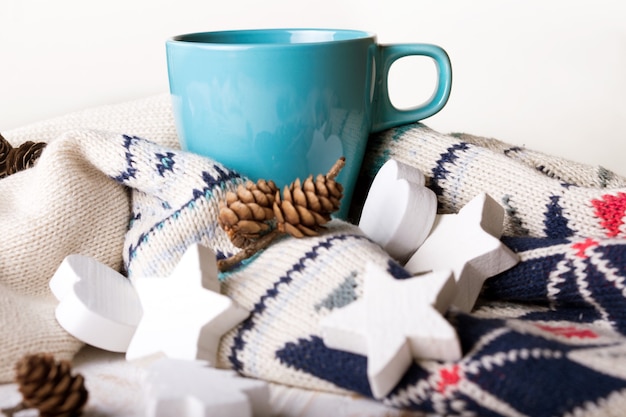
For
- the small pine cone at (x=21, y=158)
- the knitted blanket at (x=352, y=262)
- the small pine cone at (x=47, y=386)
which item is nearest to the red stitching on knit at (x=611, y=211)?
the knitted blanket at (x=352, y=262)

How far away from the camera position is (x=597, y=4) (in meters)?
0.82

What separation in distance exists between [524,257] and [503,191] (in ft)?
0.25

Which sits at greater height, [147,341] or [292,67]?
[292,67]

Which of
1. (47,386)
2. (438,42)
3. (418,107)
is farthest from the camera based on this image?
(438,42)

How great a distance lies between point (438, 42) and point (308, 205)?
521mm

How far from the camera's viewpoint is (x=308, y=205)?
1.41ft

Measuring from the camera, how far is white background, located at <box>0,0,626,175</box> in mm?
815

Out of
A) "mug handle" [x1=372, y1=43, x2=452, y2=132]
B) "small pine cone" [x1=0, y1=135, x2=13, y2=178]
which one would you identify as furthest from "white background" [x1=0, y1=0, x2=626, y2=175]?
"mug handle" [x1=372, y1=43, x2=452, y2=132]

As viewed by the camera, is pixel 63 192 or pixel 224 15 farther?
pixel 224 15

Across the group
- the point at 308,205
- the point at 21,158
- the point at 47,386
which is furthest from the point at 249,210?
the point at 21,158

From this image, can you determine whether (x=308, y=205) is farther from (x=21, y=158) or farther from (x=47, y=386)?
(x=21, y=158)

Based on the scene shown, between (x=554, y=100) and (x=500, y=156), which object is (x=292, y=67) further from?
(x=554, y=100)

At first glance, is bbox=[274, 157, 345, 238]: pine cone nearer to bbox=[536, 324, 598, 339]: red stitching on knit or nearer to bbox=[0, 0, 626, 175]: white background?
bbox=[536, 324, 598, 339]: red stitching on knit

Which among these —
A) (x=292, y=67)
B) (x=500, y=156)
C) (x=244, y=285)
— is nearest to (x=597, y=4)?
(x=500, y=156)
